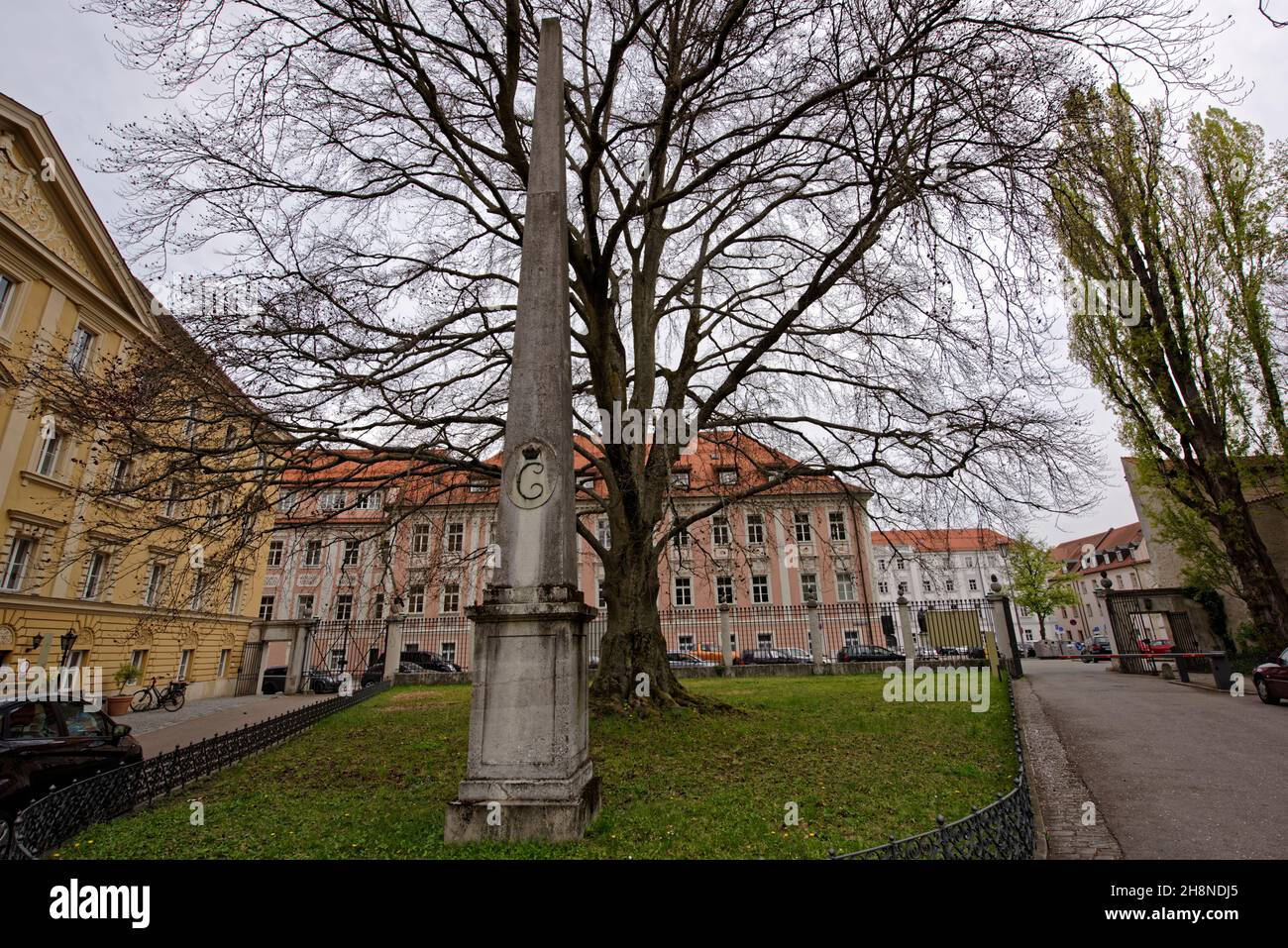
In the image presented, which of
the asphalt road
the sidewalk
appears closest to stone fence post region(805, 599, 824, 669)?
the asphalt road

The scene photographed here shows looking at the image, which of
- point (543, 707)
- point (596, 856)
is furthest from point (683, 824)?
point (543, 707)

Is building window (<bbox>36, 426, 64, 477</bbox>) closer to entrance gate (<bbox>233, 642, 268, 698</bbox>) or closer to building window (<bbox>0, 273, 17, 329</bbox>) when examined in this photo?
building window (<bbox>0, 273, 17, 329</bbox>)

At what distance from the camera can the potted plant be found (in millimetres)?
18438

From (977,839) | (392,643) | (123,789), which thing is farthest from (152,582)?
(977,839)

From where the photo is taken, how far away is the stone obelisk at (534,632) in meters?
4.82

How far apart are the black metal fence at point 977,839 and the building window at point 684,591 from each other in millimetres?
32885

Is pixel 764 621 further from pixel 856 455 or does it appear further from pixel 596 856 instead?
pixel 596 856

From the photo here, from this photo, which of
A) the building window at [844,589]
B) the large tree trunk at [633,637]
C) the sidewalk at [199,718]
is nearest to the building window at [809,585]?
the building window at [844,589]

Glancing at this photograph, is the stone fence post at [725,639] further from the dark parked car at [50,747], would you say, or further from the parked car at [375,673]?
the dark parked car at [50,747]

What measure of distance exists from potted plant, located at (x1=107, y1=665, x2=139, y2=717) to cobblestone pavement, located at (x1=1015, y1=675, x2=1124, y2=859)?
2386 cm

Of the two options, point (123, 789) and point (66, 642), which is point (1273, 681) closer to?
point (123, 789)

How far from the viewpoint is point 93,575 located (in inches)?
772

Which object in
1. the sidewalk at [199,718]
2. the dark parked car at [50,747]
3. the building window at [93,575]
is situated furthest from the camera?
the building window at [93,575]

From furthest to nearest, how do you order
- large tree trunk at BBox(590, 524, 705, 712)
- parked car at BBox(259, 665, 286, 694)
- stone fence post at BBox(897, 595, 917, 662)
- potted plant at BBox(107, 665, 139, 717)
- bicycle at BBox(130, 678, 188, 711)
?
parked car at BBox(259, 665, 286, 694) < stone fence post at BBox(897, 595, 917, 662) < bicycle at BBox(130, 678, 188, 711) < potted plant at BBox(107, 665, 139, 717) < large tree trunk at BBox(590, 524, 705, 712)
